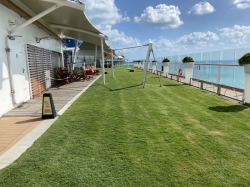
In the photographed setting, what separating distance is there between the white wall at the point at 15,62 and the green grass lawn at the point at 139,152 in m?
1.86

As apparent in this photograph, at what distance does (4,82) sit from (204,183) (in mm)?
5087

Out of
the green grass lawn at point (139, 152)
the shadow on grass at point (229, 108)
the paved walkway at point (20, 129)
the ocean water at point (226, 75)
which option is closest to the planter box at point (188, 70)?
the ocean water at point (226, 75)

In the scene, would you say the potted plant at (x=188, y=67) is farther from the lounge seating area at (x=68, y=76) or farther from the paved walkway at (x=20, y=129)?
the paved walkway at (x=20, y=129)

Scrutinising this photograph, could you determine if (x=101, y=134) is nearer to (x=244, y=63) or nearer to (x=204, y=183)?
(x=204, y=183)

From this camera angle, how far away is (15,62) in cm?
551

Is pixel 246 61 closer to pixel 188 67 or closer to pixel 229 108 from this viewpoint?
pixel 229 108

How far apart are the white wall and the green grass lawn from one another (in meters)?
1.86

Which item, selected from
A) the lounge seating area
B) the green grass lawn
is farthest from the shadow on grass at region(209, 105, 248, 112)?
the lounge seating area

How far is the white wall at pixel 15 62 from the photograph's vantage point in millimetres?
4734

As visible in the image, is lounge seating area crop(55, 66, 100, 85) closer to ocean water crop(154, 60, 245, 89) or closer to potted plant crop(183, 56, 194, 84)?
potted plant crop(183, 56, 194, 84)

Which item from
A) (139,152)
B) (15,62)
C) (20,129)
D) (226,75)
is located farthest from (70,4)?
(226,75)

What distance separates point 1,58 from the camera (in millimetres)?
4680

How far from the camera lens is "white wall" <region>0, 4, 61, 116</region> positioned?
4.73m

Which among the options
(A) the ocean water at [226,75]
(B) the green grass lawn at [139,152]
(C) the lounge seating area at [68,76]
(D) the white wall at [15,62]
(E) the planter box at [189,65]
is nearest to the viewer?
(B) the green grass lawn at [139,152]
